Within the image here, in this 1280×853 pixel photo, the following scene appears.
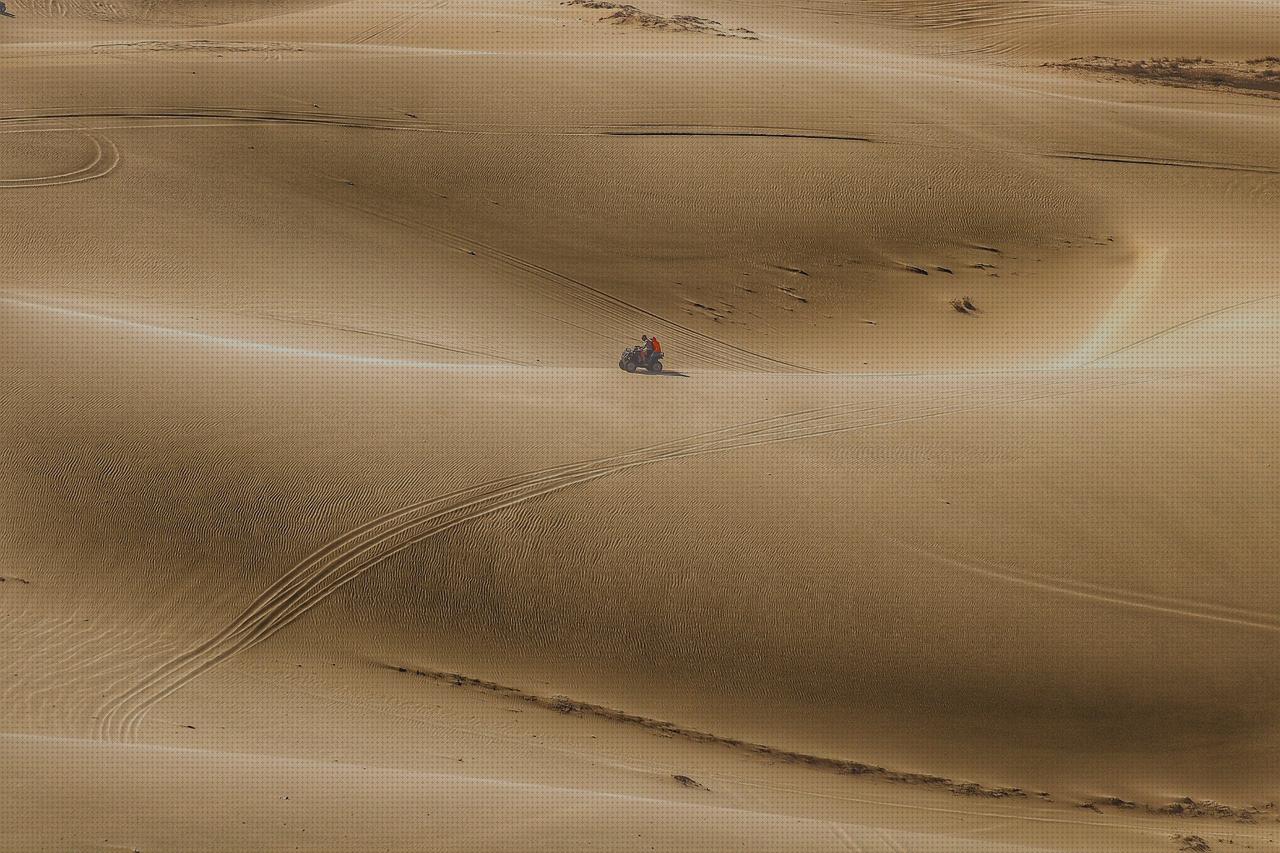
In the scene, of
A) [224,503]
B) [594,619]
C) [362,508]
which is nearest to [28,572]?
[224,503]

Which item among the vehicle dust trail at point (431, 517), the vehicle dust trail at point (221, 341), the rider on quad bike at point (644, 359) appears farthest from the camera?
the rider on quad bike at point (644, 359)

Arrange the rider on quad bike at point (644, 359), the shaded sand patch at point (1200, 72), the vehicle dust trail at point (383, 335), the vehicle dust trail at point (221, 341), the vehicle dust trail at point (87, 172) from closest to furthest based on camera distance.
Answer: the vehicle dust trail at point (221, 341), the rider on quad bike at point (644, 359), the vehicle dust trail at point (383, 335), the vehicle dust trail at point (87, 172), the shaded sand patch at point (1200, 72)

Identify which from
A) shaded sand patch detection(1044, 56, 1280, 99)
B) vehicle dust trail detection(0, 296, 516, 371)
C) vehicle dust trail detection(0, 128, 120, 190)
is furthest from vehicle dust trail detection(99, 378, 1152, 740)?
shaded sand patch detection(1044, 56, 1280, 99)

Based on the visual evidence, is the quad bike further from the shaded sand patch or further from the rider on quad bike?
the shaded sand patch

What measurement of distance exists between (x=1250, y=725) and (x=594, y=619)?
616cm

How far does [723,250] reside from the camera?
18266 mm

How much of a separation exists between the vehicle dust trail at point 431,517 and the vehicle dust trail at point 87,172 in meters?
10.9

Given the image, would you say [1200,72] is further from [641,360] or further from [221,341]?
[221,341]

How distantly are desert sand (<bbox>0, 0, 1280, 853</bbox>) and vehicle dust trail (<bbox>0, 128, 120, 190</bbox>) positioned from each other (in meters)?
0.06

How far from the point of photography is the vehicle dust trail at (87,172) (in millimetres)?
17766

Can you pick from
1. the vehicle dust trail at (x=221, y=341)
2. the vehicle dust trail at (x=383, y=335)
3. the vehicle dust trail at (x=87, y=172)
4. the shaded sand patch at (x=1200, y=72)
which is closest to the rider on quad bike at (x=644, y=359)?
the vehicle dust trail at (x=221, y=341)

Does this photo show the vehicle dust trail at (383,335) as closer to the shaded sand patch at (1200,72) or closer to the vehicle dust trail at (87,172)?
the vehicle dust trail at (87,172)

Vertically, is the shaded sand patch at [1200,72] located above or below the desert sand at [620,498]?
above

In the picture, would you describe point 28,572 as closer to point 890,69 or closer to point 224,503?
point 224,503
